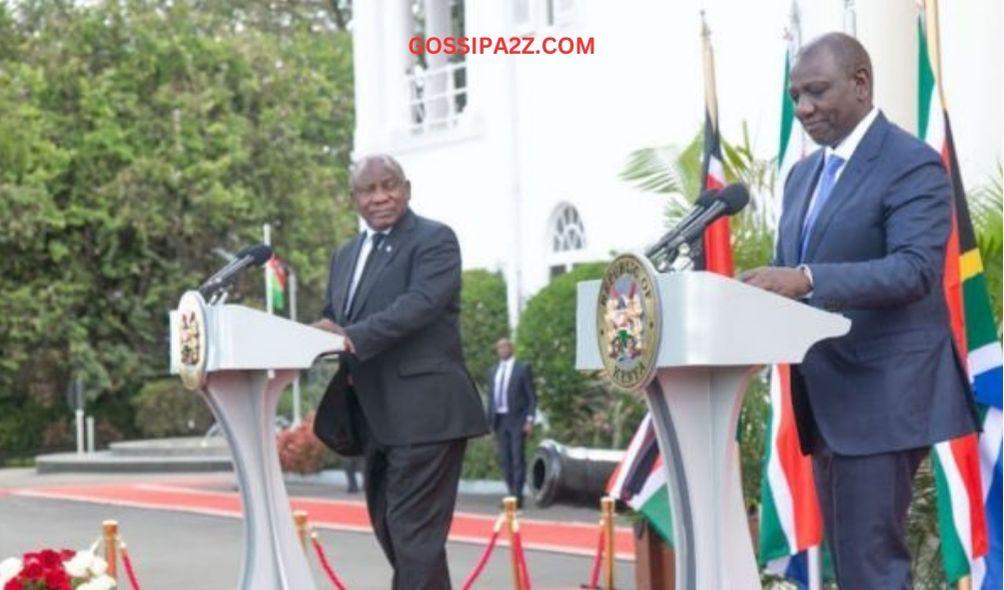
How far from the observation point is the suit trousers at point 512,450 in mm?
21766

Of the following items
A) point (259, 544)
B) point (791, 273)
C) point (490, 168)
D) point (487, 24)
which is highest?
point (487, 24)

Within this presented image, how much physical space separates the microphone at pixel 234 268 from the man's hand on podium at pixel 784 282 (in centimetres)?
280

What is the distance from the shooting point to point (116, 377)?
42125 millimetres

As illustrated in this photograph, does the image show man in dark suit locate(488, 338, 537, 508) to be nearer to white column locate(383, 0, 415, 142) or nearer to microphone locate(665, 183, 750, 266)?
white column locate(383, 0, 415, 142)

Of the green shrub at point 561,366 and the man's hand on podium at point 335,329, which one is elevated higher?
the green shrub at point 561,366

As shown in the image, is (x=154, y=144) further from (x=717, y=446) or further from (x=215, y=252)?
(x=717, y=446)

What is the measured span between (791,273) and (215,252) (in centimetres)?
3741

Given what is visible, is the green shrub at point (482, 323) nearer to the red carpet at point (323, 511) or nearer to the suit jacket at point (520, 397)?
the red carpet at point (323, 511)

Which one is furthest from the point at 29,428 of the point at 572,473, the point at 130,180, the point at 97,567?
the point at 97,567

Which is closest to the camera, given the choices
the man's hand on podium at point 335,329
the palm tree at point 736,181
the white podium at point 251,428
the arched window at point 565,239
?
the man's hand on podium at point 335,329

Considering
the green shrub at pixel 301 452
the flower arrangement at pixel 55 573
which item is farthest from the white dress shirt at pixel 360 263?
the green shrub at pixel 301 452

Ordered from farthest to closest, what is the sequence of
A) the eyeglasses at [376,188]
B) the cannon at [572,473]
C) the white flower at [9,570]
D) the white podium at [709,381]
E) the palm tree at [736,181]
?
the cannon at [572,473]
the palm tree at [736,181]
the eyeglasses at [376,188]
the white flower at [9,570]
the white podium at [709,381]

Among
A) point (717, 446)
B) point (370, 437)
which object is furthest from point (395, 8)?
point (717, 446)

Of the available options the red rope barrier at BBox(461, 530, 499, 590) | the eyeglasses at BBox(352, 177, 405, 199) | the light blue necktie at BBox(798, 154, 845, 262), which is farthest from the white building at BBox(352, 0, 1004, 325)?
the light blue necktie at BBox(798, 154, 845, 262)
